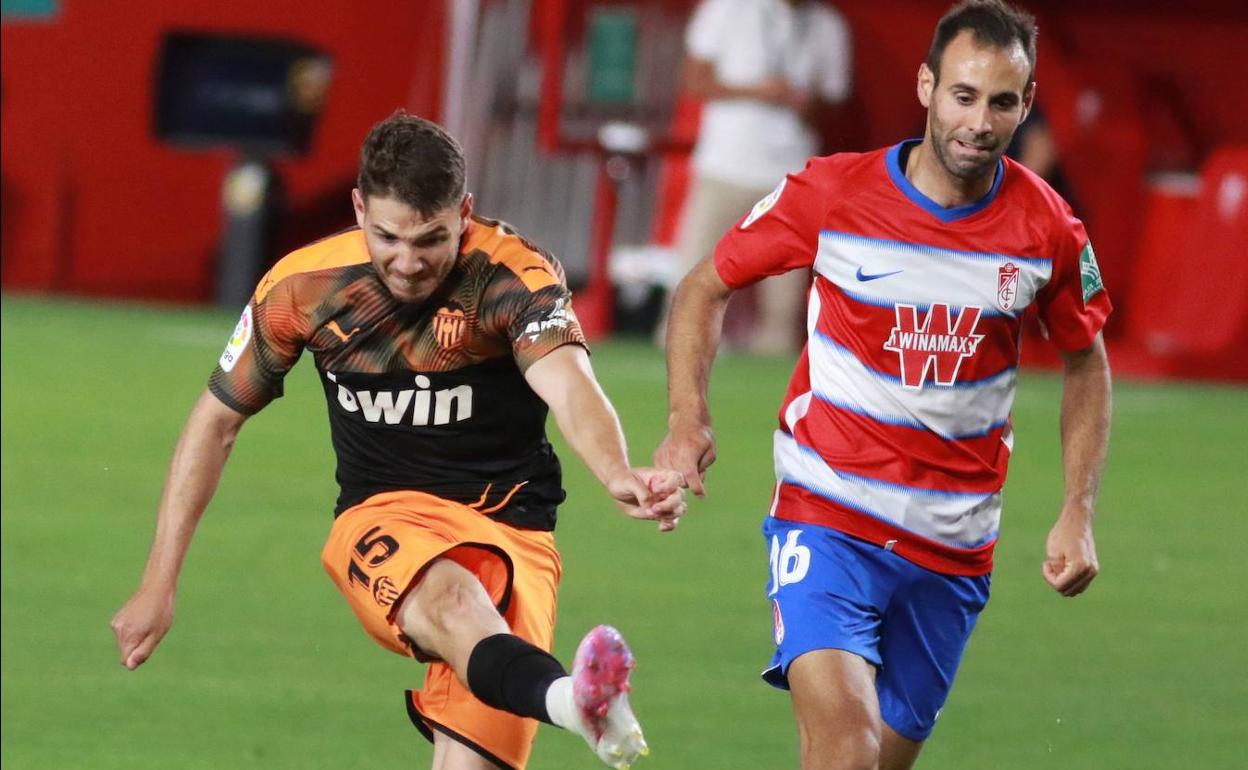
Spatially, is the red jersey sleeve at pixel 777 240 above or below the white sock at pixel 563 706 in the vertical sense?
above

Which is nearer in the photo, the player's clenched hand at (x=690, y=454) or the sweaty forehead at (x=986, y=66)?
the player's clenched hand at (x=690, y=454)

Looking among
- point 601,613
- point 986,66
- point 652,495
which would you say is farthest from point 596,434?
point 601,613

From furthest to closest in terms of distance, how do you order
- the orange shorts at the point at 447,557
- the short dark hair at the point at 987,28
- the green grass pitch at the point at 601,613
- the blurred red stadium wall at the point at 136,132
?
A: the blurred red stadium wall at the point at 136,132 < the green grass pitch at the point at 601,613 < the orange shorts at the point at 447,557 < the short dark hair at the point at 987,28

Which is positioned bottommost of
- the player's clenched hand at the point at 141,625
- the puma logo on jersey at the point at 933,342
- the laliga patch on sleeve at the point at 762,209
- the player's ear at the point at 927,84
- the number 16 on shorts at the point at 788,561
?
the player's clenched hand at the point at 141,625

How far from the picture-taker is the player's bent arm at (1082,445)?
5066mm

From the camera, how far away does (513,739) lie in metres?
5.44

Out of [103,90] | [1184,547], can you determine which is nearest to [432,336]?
[1184,547]

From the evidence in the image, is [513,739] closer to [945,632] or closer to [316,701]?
[945,632]

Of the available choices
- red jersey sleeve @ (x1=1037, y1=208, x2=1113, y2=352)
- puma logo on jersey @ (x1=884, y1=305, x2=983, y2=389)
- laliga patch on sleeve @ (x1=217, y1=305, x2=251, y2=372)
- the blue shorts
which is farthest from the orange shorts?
red jersey sleeve @ (x1=1037, y1=208, x2=1113, y2=352)

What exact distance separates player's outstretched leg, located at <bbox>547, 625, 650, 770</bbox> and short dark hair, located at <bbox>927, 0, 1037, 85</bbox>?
5.17ft

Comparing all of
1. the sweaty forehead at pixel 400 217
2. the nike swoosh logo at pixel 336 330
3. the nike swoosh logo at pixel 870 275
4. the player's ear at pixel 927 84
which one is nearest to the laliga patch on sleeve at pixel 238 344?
the nike swoosh logo at pixel 336 330

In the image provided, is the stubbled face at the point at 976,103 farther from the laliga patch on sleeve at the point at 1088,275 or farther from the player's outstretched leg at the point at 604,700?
the player's outstretched leg at the point at 604,700

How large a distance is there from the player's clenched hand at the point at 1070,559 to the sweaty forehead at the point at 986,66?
3.29 feet

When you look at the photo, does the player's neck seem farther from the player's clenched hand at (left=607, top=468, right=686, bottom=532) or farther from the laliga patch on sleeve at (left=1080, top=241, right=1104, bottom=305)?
the player's clenched hand at (left=607, top=468, right=686, bottom=532)
